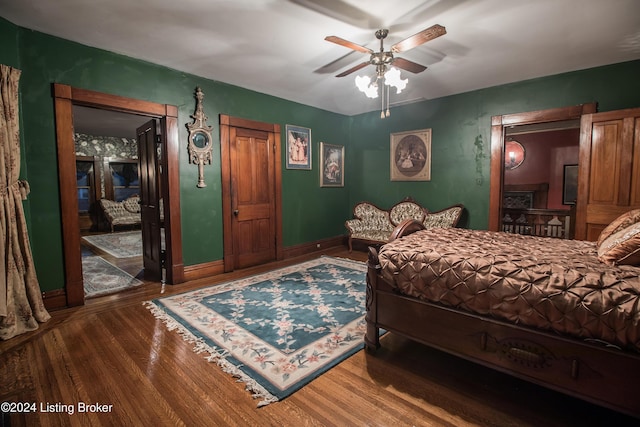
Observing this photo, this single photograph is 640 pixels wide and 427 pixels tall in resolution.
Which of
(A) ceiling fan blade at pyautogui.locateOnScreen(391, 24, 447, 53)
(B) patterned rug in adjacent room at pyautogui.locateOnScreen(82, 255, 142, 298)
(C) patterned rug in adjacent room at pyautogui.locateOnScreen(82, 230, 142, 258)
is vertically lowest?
(B) patterned rug in adjacent room at pyautogui.locateOnScreen(82, 255, 142, 298)

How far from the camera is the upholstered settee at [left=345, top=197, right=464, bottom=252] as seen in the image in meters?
5.32

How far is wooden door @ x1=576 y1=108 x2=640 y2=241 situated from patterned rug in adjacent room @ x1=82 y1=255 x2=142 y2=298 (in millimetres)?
5968

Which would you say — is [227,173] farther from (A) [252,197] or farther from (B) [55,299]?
(B) [55,299]

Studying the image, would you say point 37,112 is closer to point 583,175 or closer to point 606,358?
point 606,358

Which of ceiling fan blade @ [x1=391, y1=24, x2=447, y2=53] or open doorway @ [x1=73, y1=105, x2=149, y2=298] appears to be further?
open doorway @ [x1=73, y1=105, x2=149, y2=298]

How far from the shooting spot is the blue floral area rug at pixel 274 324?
221 centimetres


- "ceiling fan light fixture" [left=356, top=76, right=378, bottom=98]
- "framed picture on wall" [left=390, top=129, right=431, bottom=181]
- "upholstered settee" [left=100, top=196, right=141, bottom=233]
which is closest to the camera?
"ceiling fan light fixture" [left=356, top=76, right=378, bottom=98]

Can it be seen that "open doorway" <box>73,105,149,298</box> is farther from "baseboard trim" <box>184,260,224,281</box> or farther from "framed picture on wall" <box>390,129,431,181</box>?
"framed picture on wall" <box>390,129,431,181</box>

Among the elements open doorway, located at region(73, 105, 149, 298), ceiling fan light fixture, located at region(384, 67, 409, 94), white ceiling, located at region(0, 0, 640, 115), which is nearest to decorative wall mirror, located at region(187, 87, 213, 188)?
white ceiling, located at region(0, 0, 640, 115)

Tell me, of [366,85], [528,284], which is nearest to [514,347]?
[528,284]

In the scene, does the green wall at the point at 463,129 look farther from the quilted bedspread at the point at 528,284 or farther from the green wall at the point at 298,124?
the quilted bedspread at the point at 528,284

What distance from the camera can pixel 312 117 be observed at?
19.5ft

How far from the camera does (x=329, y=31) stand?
3088 millimetres

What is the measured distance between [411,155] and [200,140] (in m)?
3.76
